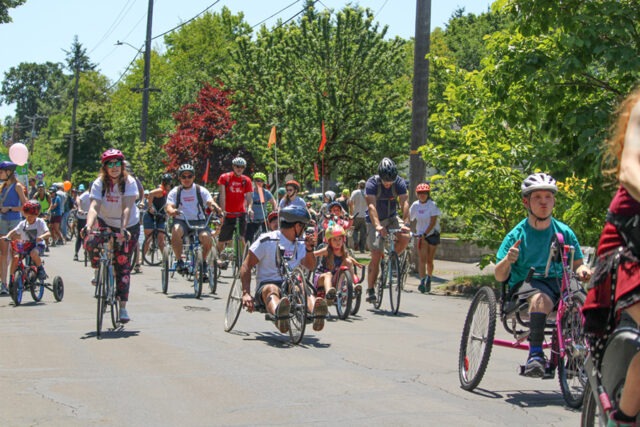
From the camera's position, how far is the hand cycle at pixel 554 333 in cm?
661

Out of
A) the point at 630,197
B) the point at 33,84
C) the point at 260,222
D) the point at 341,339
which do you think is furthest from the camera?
the point at 33,84

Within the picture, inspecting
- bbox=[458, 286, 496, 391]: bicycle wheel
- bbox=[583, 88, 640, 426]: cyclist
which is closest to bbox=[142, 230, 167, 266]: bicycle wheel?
bbox=[458, 286, 496, 391]: bicycle wheel

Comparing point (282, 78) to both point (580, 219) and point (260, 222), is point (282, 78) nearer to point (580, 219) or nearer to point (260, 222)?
point (260, 222)

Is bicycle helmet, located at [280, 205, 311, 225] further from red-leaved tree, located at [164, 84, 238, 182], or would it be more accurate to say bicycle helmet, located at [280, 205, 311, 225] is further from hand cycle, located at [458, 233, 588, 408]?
red-leaved tree, located at [164, 84, 238, 182]

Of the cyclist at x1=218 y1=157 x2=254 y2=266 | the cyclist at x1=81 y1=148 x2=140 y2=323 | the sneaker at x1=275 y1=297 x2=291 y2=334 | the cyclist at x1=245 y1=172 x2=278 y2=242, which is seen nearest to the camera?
the sneaker at x1=275 y1=297 x2=291 y2=334

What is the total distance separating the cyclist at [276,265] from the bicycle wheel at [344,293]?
5.40 feet

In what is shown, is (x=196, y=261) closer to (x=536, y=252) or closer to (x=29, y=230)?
(x=29, y=230)

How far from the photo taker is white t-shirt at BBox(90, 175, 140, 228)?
10.9 meters

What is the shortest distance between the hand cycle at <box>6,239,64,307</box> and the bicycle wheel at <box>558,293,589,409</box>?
8.77 metres

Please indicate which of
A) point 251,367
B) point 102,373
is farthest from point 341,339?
point 102,373

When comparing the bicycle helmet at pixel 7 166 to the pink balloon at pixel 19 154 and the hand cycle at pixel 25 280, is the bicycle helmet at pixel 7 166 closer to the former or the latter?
the hand cycle at pixel 25 280

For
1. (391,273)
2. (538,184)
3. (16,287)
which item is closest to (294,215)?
(391,273)

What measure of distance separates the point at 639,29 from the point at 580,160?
2.05m

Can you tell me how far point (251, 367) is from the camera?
8.42m
